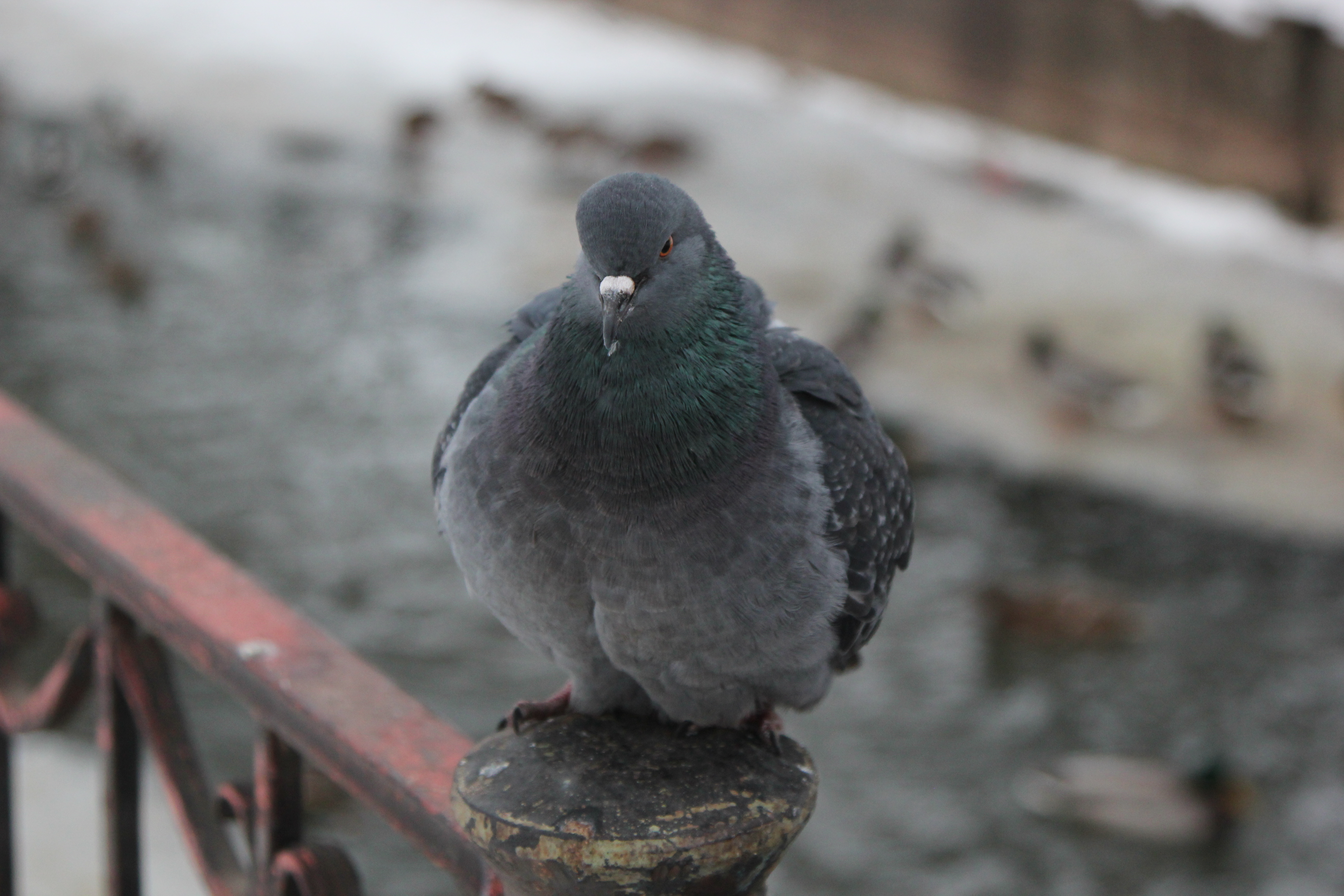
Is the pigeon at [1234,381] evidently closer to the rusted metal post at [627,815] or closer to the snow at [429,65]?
the snow at [429,65]

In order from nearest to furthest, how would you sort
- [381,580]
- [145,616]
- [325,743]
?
[325,743] → [145,616] → [381,580]

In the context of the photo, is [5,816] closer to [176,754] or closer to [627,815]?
[176,754]

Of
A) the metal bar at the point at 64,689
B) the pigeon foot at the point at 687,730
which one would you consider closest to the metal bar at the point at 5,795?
the metal bar at the point at 64,689

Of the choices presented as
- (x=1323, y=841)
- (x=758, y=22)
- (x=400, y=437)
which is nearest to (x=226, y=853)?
(x=1323, y=841)

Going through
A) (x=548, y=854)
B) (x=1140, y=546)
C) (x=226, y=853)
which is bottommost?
(x=1140, y=546)

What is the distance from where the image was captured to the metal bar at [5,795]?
2.40m

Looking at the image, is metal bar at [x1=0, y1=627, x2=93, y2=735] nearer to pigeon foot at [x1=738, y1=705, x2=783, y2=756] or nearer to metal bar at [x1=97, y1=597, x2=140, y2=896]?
metal bar at [x1=97, y1=597, x2=140, y2=896]

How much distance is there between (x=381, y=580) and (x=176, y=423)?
1550 mm

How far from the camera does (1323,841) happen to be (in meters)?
4.29

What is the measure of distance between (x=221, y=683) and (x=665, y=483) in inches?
28.9

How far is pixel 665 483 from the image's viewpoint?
1.55 meters

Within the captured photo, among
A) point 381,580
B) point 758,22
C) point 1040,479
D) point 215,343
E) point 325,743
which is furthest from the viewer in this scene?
point 758,22

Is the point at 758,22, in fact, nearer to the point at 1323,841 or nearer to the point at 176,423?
the point at 176,423

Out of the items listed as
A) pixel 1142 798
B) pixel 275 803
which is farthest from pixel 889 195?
pixel 275 803
